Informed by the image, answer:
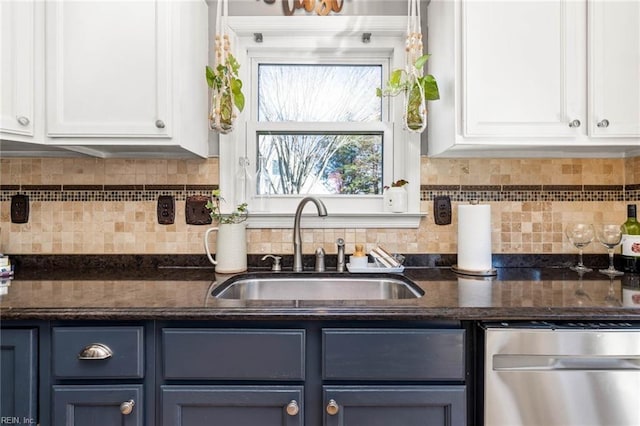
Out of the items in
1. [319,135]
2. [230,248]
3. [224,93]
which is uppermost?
[224,93]

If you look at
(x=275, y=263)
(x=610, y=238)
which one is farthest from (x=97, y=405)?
(x=610, y=238)

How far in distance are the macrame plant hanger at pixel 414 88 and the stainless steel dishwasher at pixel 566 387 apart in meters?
0.86

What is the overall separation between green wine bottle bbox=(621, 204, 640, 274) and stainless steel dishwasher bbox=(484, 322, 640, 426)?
2.27ft

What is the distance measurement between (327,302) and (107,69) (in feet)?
3.75

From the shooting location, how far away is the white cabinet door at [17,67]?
4.17 ft

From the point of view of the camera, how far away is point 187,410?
3.39 ft

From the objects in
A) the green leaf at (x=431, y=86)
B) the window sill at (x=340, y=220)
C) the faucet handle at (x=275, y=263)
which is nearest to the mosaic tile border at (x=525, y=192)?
the window sill at (x=340, y=220)

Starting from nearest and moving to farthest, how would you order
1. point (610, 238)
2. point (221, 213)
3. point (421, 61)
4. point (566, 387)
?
point (566, 387)
point (421, 61)
point (610, 238)
point (221, 213)

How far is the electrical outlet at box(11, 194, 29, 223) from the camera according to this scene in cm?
166

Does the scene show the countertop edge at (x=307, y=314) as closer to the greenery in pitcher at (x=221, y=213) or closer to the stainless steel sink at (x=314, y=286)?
the stainless steel sink at (x=314, y=286)

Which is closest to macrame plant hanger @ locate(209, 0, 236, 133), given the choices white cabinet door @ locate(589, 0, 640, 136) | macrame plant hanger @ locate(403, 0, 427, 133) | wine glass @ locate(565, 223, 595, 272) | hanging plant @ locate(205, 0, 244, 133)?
hanging plant @ locate(205, 0, 244, 133)

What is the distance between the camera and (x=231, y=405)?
1025 mm

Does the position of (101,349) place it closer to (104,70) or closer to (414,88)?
(104,70)

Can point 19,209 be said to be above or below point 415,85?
below
